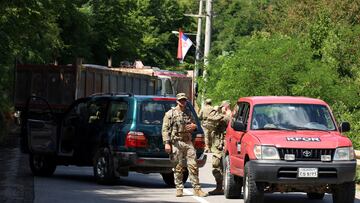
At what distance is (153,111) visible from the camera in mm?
19047

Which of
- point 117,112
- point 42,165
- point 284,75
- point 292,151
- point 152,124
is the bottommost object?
point 42,165

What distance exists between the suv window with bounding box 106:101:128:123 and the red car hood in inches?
166

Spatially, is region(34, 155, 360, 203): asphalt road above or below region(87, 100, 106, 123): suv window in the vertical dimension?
below

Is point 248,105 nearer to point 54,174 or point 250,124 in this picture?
point 250,124

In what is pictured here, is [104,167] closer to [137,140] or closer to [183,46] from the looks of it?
[137,140]

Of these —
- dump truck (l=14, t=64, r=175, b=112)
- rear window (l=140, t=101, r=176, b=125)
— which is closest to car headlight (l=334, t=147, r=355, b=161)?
rear window (l=140, t=101, r=176, b=125)

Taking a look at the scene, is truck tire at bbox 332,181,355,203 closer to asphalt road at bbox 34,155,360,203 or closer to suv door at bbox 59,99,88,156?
asphalt road at bbox 34,155,360,203

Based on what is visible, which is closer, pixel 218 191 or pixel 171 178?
pixel 218 191

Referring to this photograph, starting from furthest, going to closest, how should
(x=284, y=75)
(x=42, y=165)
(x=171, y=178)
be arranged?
(x=284, y=75) < (x=42, y=165) < (x=171, y=178)

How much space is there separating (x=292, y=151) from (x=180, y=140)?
2.81 m

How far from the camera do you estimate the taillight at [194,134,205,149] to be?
62.3 ft

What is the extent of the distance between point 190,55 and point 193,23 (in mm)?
5565

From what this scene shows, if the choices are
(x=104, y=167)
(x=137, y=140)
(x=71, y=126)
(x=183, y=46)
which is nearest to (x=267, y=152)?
(x=137, y=140)

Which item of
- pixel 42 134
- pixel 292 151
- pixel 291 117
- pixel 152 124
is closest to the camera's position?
pixel 292 151
